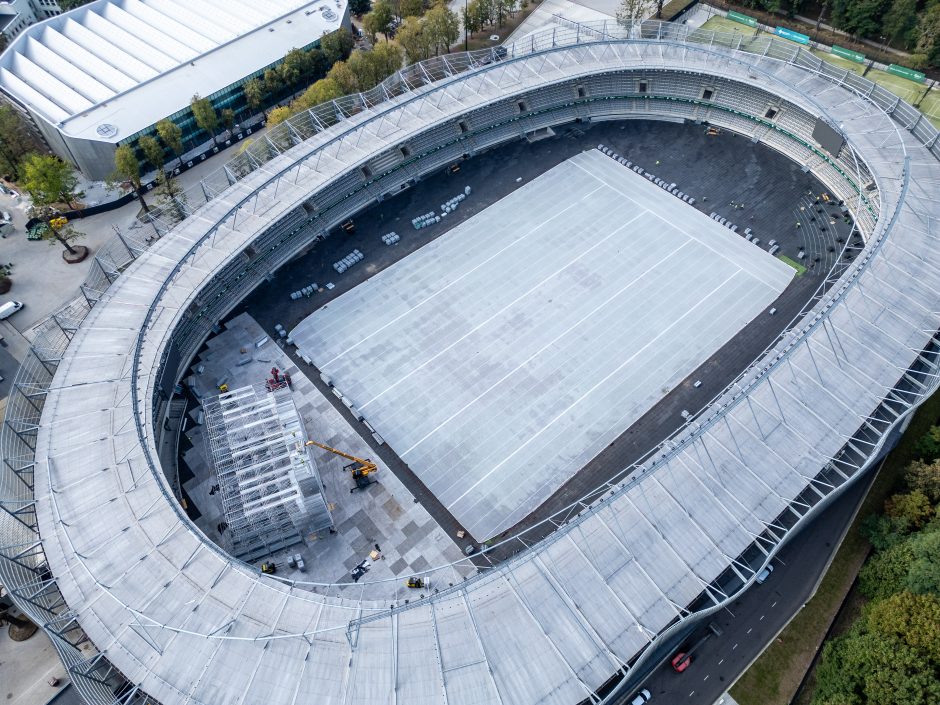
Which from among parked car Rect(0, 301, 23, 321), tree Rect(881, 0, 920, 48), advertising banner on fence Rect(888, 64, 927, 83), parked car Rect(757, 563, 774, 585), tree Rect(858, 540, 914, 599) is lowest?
parked car Rect(757, 563, 774, 585)

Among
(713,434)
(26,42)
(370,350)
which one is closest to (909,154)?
(713,434)

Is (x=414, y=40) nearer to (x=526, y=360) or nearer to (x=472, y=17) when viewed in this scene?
(x=472, y=17)

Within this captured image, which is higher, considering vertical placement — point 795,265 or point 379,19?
point 379,19

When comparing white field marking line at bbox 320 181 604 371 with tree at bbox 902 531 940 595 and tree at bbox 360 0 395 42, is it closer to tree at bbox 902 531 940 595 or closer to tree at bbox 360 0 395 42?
tree at bbox 902 531 940 595

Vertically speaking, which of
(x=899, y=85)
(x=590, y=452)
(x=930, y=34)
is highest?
(x=930, y=34)

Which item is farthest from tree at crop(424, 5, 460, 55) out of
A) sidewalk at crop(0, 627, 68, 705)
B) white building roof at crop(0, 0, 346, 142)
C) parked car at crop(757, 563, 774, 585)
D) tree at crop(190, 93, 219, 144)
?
sidewalk at crop(0, 627, 68, 705)

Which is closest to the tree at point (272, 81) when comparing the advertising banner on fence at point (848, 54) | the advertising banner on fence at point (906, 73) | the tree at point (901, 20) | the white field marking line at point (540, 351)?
the white field marking line at point (540, 351)

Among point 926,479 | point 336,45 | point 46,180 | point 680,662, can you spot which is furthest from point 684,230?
point 46,180
